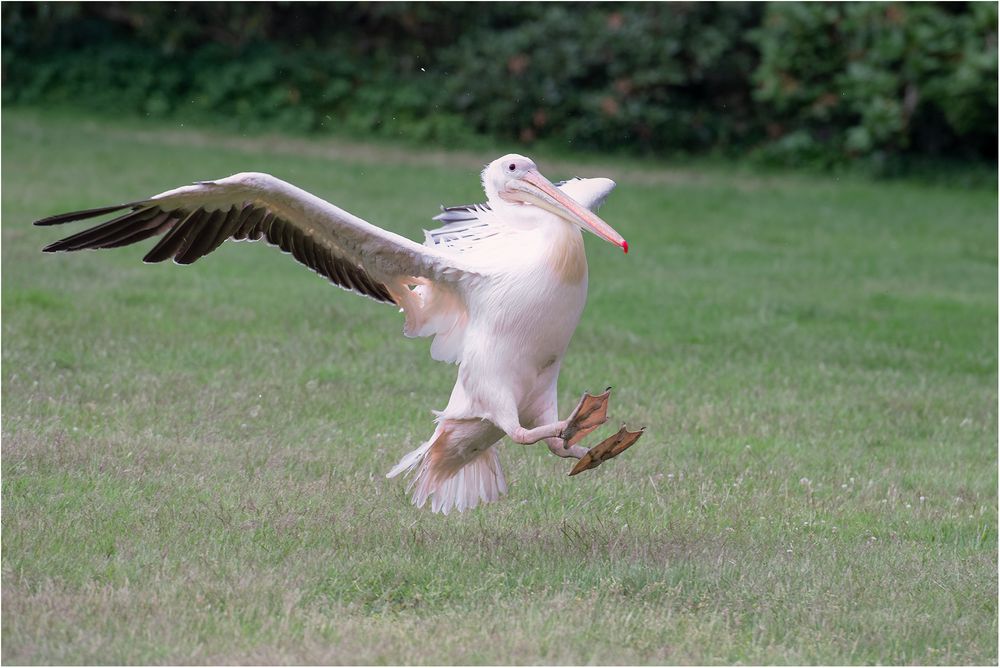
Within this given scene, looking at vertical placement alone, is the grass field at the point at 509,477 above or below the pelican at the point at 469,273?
below

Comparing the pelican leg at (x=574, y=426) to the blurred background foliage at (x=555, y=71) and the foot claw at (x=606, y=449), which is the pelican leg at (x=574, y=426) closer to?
the foot claw at (x=606, y=449)

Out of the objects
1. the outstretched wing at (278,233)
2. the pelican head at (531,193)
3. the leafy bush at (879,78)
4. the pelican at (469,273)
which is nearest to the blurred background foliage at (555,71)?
the leafy bush at (879,78)

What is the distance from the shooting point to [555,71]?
1838cm

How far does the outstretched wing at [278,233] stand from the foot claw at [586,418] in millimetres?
721

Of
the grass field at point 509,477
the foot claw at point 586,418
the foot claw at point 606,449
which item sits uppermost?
the foot claw at point 586,418

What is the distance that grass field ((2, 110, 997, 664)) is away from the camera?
4766 mm

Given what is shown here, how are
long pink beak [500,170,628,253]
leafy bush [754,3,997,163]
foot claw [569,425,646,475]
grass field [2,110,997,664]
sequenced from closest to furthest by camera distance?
grass field [2,110,997,664], foot claw [569,425,646,475], long pink beak [500,170,628,253], leafy bush [754,3,997,163]

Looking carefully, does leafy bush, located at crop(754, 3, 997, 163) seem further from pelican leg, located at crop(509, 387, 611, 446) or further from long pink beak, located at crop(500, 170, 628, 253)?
pelican leg, located at crop(509, 387, 611, 446)

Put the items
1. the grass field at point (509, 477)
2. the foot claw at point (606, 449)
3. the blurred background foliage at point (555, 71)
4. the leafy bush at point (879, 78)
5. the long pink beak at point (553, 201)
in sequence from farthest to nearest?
the blurred background foliage at point (555, 71)
the leafy bush at point (879, 78)
the long pink beak at point (553, 201)
the foot claw at point (606, 449)
the grass field at point (509, 477)

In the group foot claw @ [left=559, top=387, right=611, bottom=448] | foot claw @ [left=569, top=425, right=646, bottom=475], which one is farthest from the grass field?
foot claw @ [left=559, top=387, right=611, bottom=448]

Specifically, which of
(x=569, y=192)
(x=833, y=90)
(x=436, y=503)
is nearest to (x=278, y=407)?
(x=436, y=503)

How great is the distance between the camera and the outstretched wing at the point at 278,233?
18.1 feet

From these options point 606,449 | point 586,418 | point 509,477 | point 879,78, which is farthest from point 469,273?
point 879,78

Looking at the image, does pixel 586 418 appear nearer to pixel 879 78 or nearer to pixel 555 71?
pixel 879 78
